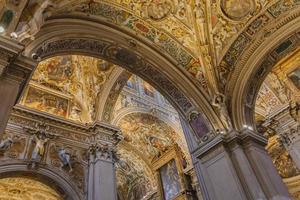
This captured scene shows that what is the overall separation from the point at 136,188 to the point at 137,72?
10.5 meters

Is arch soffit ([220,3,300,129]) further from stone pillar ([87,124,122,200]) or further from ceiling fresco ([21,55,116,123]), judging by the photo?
ceiling fresco ([21,55,116,123])

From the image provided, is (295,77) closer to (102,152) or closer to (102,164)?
(102,152)

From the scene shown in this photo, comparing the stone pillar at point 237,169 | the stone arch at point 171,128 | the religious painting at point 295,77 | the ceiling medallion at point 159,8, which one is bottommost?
the stone pillar at point 237,169

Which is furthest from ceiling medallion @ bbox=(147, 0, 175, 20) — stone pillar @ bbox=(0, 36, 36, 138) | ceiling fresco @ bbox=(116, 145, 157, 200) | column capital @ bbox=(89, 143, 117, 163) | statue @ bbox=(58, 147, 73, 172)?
ceiling fresco @ bbox=(116, 145, 157, 200)

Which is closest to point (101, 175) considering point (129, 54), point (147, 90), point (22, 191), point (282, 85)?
point (22, 191)

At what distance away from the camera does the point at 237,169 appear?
6.51 meters

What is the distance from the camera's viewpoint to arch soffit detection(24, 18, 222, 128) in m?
6.24

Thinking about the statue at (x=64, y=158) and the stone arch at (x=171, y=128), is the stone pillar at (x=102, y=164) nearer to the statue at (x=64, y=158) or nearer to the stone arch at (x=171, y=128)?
the statue at (x=64, y=158)

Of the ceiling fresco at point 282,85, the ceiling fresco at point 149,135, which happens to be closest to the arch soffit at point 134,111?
the ceiling fresco at point 149,135

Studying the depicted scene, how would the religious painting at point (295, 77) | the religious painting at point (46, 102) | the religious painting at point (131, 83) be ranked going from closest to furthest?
1. the religious painting at point (46, 102)
2. the religious painting at point (295, 77)
3. the religious painting at point (131, 83)

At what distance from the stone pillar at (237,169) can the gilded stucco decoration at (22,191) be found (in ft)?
17.1

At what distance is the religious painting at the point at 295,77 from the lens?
1115cm

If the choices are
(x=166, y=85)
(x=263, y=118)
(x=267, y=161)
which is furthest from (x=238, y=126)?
(x=263, y=118)

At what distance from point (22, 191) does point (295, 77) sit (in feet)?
36.2
